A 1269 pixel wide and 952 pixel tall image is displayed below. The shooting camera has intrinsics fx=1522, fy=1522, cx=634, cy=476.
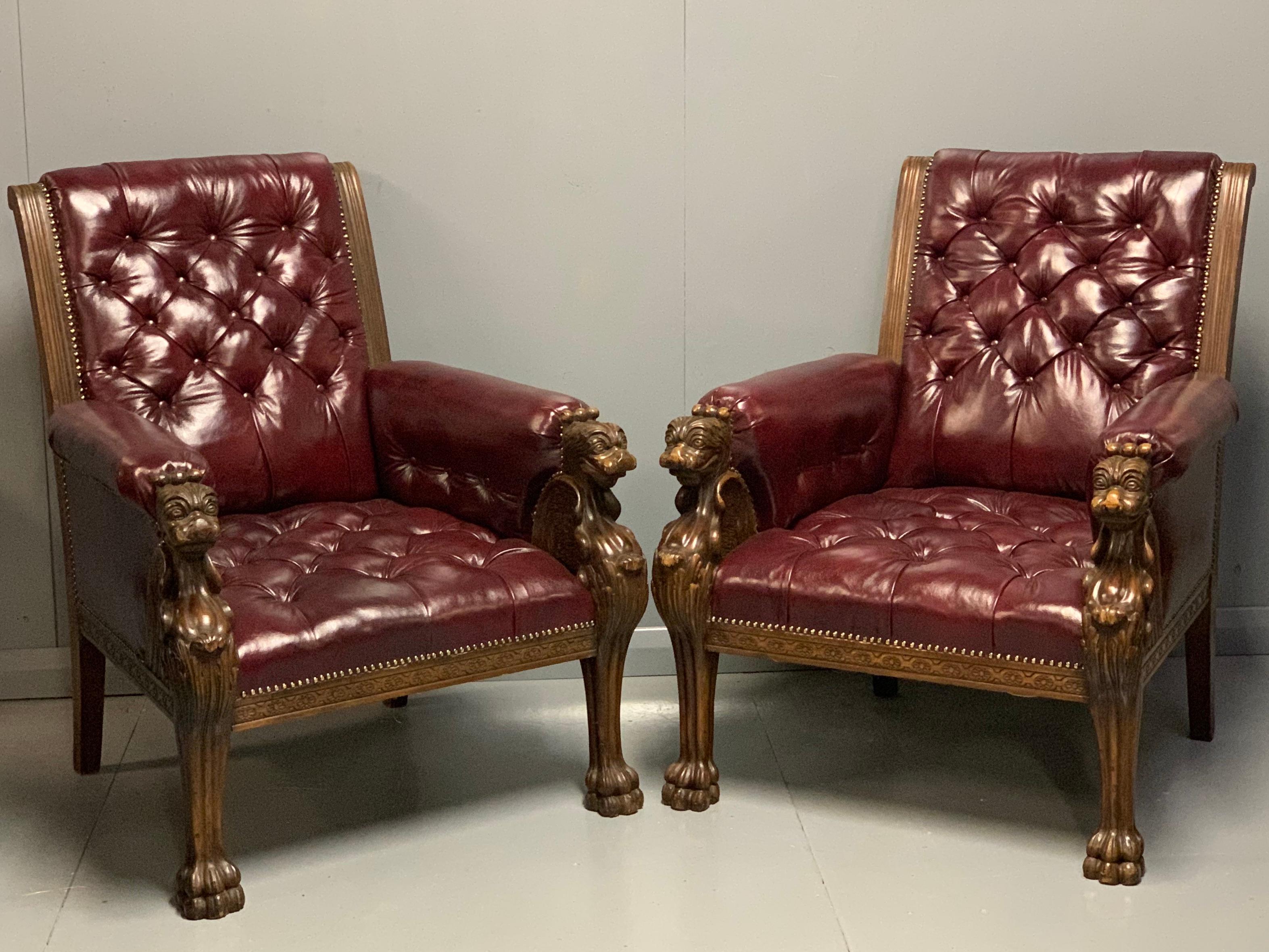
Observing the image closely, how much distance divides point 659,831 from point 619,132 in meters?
1.37

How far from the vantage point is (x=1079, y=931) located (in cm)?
220

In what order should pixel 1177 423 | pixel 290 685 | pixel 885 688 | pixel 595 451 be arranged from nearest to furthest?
pixel 290 685 → pixel 1177 423 → pixel 595 451 → pixel 885 688

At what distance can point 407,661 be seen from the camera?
2324mm

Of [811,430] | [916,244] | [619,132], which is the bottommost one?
[811,430]

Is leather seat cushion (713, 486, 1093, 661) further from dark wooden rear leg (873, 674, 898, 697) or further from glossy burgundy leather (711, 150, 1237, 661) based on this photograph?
dark wooden rear leg (873, 674, 898, 697)

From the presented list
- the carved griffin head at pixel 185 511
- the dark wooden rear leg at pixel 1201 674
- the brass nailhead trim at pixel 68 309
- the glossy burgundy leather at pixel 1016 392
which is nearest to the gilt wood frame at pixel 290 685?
the brass nailhead trim at pixel 68 309

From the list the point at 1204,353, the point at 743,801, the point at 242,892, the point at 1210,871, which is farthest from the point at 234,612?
→ the point at 1204,353

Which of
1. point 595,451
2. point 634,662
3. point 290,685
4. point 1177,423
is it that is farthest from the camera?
point 634,662

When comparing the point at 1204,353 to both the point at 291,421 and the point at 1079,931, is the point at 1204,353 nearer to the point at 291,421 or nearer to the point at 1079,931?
the point at 1079,931

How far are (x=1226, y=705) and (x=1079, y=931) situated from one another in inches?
40.9

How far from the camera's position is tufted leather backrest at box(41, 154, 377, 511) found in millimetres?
2658

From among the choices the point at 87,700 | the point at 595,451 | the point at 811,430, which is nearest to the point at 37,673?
the point at 87,700

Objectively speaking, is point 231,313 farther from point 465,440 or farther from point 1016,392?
point 1016,392

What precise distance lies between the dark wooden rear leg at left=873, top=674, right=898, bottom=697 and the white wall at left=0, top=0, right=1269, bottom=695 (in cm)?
62
